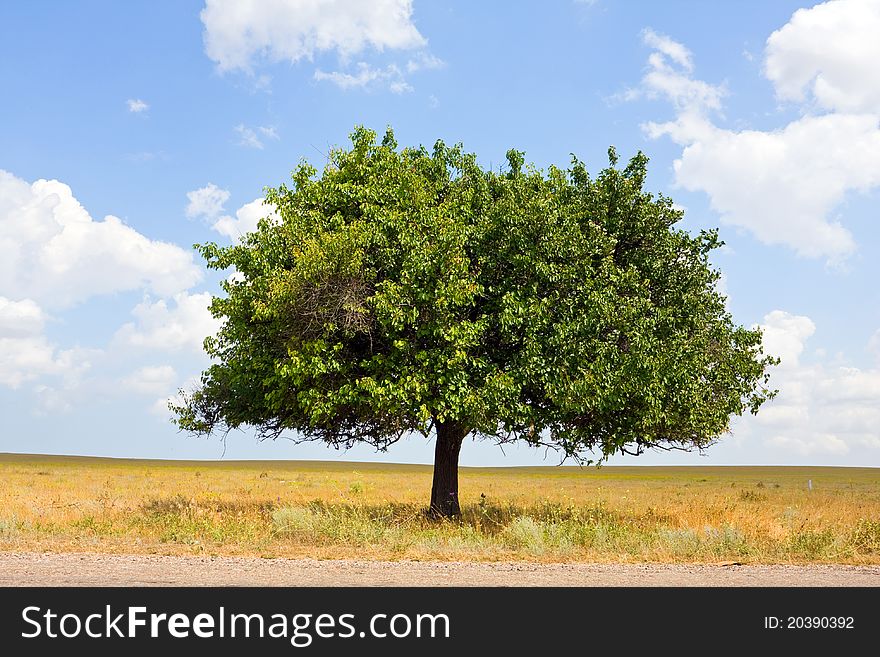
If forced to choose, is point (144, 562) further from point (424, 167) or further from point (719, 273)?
point (719, 273)

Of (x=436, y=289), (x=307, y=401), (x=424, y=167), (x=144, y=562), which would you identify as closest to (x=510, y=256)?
(x=436, y=289)

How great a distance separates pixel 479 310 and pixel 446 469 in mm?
5492

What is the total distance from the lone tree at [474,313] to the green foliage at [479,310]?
0.17 ft

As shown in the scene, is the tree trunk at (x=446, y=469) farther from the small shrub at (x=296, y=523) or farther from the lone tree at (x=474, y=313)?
the small shrub at (x=296, y=523)

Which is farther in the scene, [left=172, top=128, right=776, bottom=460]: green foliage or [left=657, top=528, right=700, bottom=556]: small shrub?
[left=172, top=128, right=776, bottom=460]: green foliage

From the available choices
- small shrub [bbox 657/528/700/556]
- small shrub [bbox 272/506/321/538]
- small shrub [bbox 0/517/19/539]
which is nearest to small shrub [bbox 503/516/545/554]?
small shrub [bbox 657/528/700/556]

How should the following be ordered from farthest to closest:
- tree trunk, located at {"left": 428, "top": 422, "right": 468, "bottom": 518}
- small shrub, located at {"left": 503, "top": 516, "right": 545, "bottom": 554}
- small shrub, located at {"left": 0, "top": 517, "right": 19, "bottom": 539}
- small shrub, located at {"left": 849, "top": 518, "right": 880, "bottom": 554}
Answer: tree trunk, located at {"left": 428, "top": 422, "right": 468, "bottom": 518}, small shrub, located at {"left": 0, "top": 517, "right": 19, "bottom": 539}, small shrub, located at {"left": 849, "top": 518, "right": 880, "bottom": 554}, small shrub, located at {"left": 503, "top": 516, "right": 545, "bottom": 554}

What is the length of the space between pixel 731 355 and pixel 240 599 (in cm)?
1637

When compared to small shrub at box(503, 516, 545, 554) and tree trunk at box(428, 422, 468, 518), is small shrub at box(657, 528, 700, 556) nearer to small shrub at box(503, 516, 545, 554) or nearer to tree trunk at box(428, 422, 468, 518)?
small shrub at box(503, 516, 545, 554)

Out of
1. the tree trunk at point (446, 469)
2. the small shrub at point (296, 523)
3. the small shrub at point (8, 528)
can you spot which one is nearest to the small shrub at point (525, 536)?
the tree trunk at point (446, 469)

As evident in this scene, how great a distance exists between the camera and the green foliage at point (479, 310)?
62.4 feet

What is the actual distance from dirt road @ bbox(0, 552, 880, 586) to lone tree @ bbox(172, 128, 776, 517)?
16.9 ft

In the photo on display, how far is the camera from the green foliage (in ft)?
62.4

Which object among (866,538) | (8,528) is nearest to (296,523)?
(8,528)
